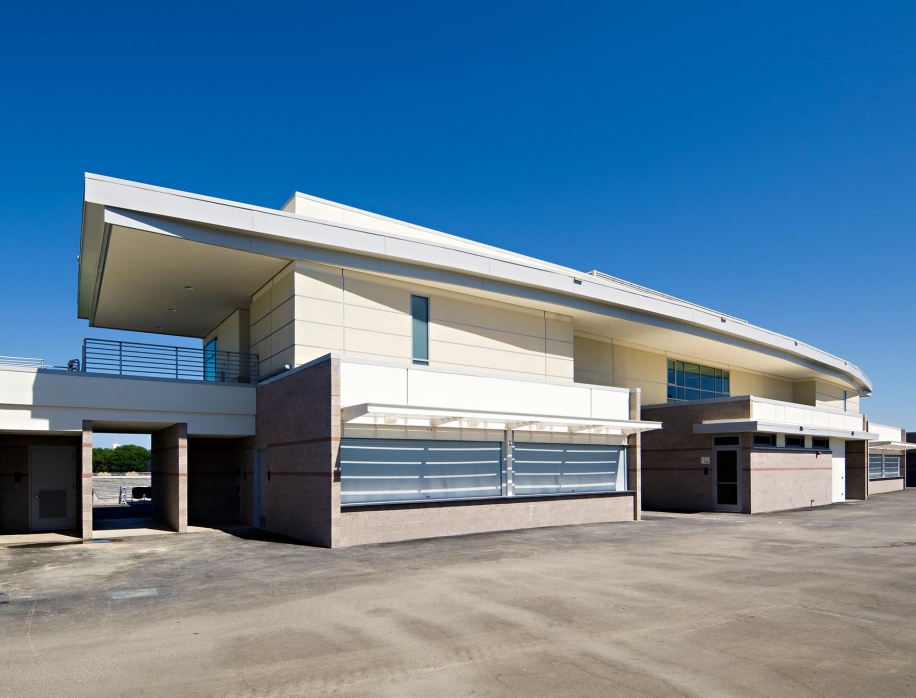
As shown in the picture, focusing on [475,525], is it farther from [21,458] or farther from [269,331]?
[21,458]

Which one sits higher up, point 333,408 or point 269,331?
point 269,331

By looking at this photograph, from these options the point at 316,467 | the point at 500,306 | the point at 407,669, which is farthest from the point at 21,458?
the point at 407,669

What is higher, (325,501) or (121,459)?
(325,501)

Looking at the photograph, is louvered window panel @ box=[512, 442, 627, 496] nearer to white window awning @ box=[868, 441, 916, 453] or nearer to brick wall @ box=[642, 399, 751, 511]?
brick wall @ box=[642, 399, 751, 511]

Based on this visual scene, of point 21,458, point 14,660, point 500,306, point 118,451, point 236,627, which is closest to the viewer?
point 14,660

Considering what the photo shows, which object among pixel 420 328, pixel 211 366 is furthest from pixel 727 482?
pixel 211 366

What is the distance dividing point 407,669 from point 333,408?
32.1ft

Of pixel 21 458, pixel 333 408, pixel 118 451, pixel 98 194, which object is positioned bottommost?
pixel 118 451

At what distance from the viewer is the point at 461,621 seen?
906cm

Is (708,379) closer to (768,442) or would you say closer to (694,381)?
(694,381)

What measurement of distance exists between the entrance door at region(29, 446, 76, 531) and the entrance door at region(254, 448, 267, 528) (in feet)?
18.2

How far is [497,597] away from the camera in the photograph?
34.5 ft

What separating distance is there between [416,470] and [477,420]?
202 cm

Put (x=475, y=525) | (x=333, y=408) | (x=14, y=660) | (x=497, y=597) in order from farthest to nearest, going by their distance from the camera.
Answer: (x=475, y=525), (x=333, y=408), (x=497, y=597), (x=14, y=660)
